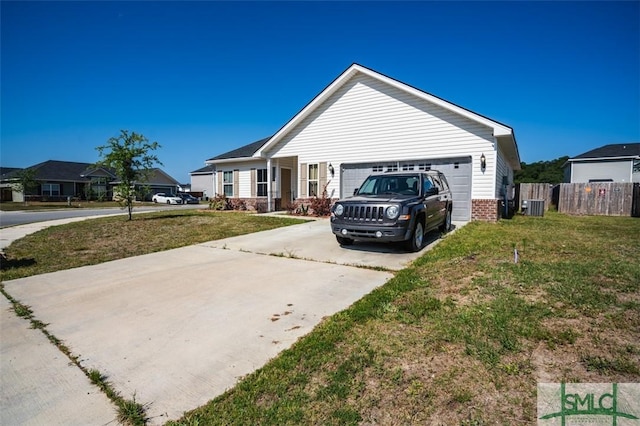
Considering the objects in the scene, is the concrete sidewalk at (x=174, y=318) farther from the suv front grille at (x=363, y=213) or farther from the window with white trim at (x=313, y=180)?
the window with white trim at (x=313, y=180)

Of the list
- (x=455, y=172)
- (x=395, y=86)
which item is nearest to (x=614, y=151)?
(x=455, y=172)

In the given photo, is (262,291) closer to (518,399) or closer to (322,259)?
(322,259)

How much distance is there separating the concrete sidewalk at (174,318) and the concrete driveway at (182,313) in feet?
0.04

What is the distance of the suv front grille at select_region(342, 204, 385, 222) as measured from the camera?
6703 millimetres

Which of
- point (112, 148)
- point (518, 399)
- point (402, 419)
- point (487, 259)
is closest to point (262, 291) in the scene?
point (402, 419)

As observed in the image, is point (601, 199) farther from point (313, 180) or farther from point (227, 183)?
point (227, 183)

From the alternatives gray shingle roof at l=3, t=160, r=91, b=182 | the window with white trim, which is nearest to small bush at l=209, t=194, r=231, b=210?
the window with white trim

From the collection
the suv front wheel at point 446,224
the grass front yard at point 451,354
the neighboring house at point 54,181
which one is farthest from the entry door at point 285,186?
the neighboring house at point 54,181

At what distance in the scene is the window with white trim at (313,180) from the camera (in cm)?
1598

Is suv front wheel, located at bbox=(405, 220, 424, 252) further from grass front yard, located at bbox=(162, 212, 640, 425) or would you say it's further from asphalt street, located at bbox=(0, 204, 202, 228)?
asphalt street, located at bbox=(0, 204, 202, 228)

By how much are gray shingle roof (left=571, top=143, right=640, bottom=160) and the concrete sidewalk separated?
103ft

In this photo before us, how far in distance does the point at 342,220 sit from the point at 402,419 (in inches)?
207

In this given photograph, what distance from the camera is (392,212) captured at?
21.5 ft

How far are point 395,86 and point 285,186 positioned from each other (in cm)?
903
